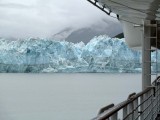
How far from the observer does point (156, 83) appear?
13.3 ft

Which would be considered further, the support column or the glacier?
the glacier

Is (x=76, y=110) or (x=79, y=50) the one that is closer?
(x=76, y=110)

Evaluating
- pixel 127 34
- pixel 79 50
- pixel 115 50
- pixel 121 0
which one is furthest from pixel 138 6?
pixel 79 50

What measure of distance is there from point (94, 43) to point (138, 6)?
36508 millimetres

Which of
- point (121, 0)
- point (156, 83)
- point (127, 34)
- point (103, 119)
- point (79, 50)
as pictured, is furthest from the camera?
point (79, 50)

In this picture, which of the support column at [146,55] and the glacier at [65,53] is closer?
the support column at [146,55]

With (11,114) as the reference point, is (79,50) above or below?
above

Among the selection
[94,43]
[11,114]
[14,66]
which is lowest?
[11,114]

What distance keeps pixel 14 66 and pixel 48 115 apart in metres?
21.5

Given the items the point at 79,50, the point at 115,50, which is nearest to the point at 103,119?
the point at 115,50

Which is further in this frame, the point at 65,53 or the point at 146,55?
the point at 65,53

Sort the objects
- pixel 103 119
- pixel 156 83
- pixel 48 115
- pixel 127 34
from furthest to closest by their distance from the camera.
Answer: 1. pixel 48 115
2. pixel 127 34
3. pixel 156 83
4. pixel 103 119

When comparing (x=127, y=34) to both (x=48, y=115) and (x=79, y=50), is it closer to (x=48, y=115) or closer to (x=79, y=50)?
(x=48, y=115)

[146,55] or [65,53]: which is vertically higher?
[65,53]
